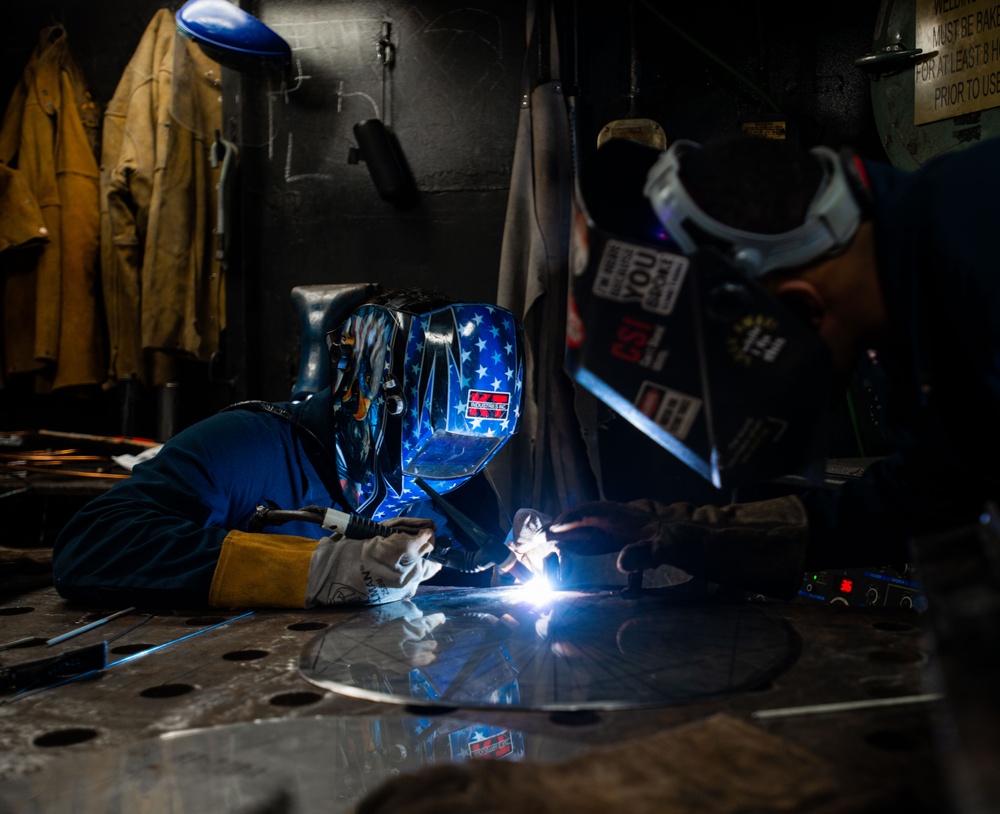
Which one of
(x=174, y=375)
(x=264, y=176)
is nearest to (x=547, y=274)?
(x=264, y=176)

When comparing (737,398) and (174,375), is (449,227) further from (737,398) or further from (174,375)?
(737,398)

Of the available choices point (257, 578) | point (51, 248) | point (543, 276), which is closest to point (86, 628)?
point (257, 578)

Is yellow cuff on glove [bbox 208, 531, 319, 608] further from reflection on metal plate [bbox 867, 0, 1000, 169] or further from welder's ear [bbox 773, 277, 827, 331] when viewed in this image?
reflection on metal plate [bbox 867, 0, 1000, 169]

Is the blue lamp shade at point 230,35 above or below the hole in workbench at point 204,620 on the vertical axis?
above

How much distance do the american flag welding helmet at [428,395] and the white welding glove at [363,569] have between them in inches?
12.1

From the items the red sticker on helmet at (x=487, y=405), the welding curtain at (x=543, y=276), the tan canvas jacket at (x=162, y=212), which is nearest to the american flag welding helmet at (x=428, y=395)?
the red sticker on helmet at (x=487, y=405)

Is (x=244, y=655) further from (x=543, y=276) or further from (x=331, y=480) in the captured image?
(x=543, y=276)

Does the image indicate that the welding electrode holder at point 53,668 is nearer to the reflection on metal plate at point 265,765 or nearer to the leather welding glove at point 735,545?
the reflection on metal plate at point 265,765

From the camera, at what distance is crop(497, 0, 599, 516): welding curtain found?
11.9ft

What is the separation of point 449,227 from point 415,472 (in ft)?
6.98

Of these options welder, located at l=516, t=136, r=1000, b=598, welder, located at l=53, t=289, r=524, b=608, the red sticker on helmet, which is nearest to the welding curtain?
welder, located at l=53, t=289, r=524, b=608

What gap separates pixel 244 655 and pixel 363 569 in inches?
16.1

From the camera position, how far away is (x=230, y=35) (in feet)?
12.4

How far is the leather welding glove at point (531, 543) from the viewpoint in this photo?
218 centimetres
